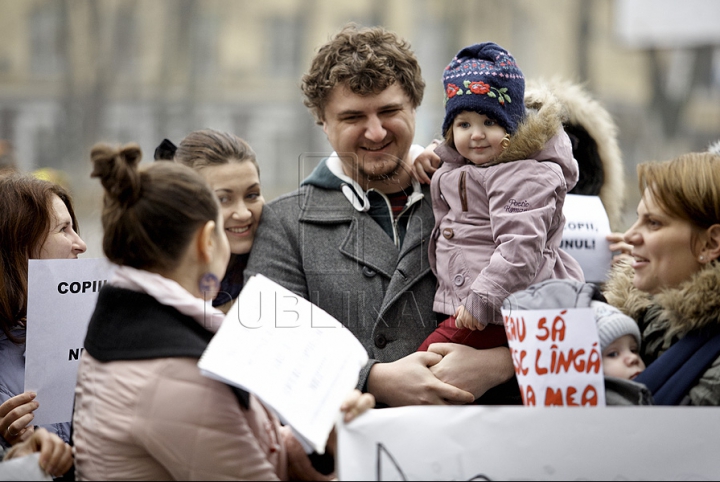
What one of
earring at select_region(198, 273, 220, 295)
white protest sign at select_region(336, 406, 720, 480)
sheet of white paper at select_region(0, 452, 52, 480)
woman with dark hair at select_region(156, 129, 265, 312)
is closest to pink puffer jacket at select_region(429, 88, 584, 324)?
white protest sign at select_region(336, 406, 720, 480)

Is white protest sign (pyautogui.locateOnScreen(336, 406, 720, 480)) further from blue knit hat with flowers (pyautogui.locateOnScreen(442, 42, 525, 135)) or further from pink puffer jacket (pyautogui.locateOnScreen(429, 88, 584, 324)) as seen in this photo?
blue knit hat with flowers (pyautogui.locateOnScreen(442, 42, 525, 135))

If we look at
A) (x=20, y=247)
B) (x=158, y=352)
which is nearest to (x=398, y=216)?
(x=158, y=352)

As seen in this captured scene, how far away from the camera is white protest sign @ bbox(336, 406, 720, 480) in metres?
1.93

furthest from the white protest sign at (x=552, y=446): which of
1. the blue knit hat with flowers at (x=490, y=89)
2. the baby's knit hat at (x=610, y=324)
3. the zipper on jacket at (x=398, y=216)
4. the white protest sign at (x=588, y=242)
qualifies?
the white protest sign at (x=588, y=242)

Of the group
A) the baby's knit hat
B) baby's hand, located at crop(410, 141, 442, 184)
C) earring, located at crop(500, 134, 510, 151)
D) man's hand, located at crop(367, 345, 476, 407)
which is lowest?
man's hand, located at crop(367, 345, 476, 407)

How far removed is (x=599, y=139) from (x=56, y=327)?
7.45ft

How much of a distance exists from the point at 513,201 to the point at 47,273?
4.91 ft

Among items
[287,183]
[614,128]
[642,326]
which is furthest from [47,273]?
[287,183]

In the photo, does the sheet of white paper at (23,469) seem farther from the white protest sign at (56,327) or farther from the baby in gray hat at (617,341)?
the baby in gray hat at (617,341)

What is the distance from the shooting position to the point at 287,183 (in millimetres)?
11602

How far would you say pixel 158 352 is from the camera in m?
1.83

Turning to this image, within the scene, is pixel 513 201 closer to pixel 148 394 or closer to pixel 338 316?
pixel 338 316

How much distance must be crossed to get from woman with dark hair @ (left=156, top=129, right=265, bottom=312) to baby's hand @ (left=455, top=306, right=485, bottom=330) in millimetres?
785

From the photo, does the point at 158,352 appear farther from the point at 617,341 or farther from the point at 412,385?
the point at 617,341
